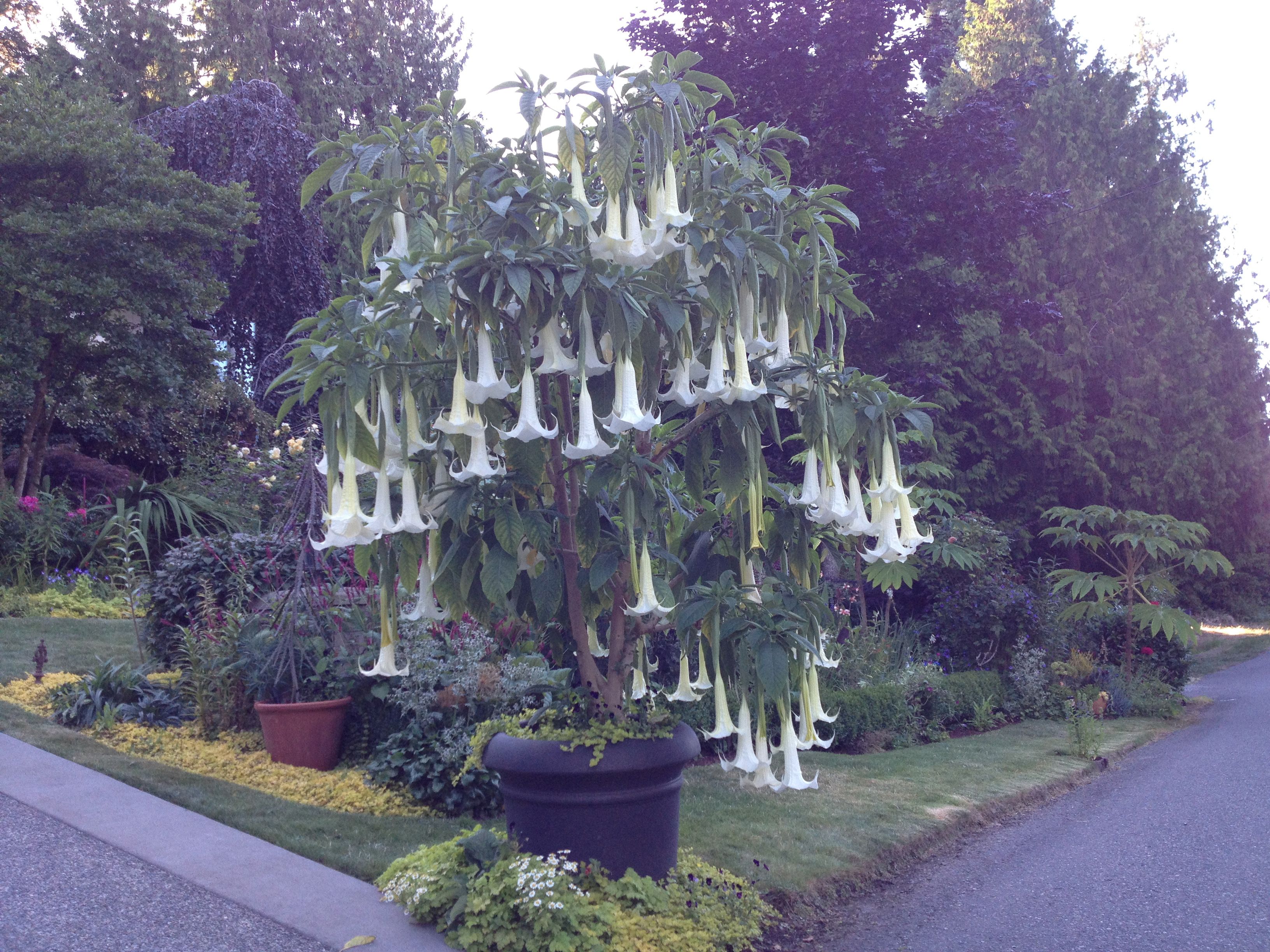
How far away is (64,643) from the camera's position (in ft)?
28.3

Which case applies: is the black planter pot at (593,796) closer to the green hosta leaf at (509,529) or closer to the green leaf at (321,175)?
the green hosta leaf at (509,529)

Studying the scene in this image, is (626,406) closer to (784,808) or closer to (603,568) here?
(603,568)

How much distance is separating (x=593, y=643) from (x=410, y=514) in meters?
1.12

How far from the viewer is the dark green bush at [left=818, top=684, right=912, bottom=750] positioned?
7.23 metres

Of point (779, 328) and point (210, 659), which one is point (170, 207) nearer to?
point (210, 659)

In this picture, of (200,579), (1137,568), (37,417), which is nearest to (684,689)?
(200,579)

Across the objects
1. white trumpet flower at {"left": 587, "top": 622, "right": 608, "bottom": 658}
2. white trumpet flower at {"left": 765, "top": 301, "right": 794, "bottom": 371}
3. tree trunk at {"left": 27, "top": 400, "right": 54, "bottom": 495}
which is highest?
tree trunk at {"left": 27, "top": 400, "right": 54, "bottom": 495}

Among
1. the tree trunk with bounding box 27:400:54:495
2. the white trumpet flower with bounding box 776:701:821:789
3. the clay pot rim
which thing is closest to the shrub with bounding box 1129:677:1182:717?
the clay pot rim

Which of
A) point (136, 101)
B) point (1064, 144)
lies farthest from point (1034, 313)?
point (136, 101)

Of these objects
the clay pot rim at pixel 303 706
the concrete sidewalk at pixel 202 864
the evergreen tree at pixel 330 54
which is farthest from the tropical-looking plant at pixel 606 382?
the evergreen tree at pixel 330 54

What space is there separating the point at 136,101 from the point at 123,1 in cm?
216

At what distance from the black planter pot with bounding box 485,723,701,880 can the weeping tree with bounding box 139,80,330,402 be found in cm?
1376

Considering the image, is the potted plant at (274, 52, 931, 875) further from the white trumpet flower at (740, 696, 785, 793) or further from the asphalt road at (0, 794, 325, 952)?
the asphalt road at (0, 794, 325, 952)

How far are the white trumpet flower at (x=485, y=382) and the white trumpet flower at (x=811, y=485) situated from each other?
0.91 m
